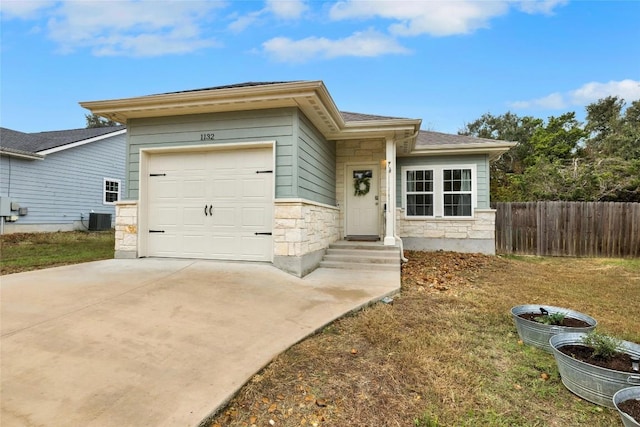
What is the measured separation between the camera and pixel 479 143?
8.80 meters

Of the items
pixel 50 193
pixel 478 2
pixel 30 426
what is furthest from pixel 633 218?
pixel 50 193

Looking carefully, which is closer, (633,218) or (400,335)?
(400,335)

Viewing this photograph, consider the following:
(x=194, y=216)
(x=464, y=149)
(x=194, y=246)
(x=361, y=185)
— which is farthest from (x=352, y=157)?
(x=194, y=246)

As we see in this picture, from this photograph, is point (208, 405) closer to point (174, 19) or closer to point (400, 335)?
point (400, 335)

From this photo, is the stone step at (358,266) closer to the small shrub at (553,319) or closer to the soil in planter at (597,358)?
the small shrub at (553,319)

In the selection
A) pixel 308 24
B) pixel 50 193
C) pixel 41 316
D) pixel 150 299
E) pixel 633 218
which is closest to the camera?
pixel 41 316

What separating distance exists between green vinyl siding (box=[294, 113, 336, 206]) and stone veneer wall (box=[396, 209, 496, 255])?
2.82 metres

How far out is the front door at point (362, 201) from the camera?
8047 millimetres

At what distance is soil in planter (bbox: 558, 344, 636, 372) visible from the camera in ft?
7.20

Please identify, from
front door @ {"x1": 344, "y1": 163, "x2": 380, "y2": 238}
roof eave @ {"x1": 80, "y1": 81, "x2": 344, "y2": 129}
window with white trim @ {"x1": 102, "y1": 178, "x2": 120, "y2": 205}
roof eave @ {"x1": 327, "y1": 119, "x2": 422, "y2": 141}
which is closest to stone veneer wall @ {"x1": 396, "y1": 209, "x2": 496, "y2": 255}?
front door @ {"x1": 344, "y1": 163, "x2": 380, "y2": 238}

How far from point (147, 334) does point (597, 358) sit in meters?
3.61

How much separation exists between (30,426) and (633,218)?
1252cm

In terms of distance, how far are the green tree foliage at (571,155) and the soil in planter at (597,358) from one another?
11.0 m

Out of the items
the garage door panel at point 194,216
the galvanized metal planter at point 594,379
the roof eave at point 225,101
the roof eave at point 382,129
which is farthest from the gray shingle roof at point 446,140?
the galvanized metal planter at point 594,379
